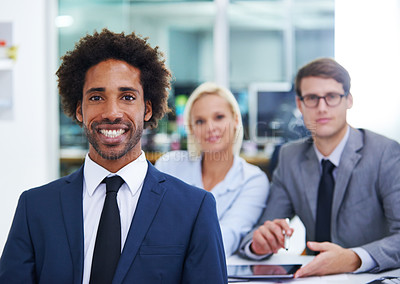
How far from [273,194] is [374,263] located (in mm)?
554

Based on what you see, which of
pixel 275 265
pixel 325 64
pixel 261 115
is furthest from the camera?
pixel 261 115

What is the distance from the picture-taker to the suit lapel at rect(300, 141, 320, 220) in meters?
1.96

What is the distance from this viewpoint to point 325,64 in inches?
78.5

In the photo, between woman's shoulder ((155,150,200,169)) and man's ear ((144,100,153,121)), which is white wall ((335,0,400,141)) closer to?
woman's shoulder ((155,150,200,169))

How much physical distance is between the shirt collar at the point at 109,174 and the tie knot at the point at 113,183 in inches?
0.4

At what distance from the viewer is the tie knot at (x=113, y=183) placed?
1243mm

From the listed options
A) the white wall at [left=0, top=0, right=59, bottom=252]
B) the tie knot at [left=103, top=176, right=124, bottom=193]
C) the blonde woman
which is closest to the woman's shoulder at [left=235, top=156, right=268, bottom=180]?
the blonde woman

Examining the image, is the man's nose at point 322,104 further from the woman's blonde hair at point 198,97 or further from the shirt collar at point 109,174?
the shirt collar at point 109,174

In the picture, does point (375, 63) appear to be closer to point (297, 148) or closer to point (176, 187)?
point (297, 148)

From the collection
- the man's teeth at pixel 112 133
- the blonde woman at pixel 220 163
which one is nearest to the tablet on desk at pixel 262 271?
the blonde woman at pixel 220 163

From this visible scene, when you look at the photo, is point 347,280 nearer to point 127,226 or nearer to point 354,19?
point 127,226

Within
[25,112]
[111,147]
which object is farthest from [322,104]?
[25,112]

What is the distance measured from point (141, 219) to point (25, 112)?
8.13 feet

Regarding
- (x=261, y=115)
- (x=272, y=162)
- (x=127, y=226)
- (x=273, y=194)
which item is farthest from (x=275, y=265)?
(x=261, y=115)
